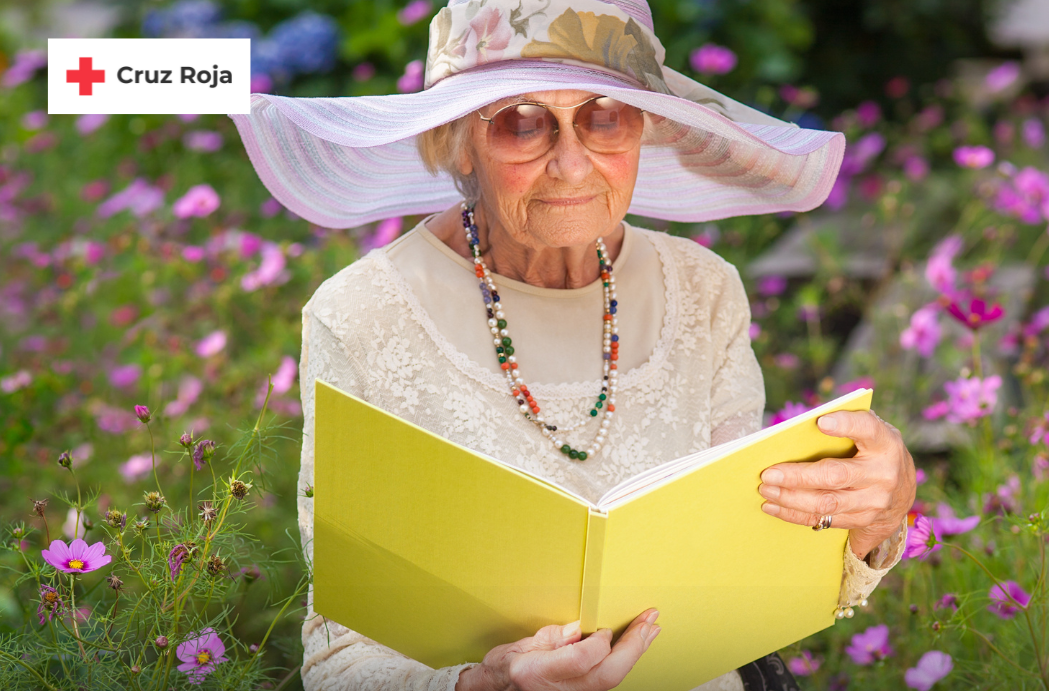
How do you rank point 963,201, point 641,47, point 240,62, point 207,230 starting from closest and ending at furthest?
1. point 641,47
2. point 240,62
3. point 207,230
4. point 963,201

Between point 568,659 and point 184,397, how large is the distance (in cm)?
177

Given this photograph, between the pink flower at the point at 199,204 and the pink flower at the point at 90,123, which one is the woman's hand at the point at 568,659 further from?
A: the pink flower at the point at 90,123

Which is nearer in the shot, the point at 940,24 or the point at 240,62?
the point at 240,62

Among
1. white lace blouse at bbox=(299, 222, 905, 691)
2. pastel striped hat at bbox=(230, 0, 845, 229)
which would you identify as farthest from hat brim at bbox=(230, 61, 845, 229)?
white lace blouse at bbox=(299, 222, 905, 691)

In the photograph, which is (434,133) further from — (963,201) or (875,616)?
(963,201)

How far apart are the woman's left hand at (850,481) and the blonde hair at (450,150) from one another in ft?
2.53

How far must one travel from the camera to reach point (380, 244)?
8.74 ft

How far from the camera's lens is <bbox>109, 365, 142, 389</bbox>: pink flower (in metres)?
2.94

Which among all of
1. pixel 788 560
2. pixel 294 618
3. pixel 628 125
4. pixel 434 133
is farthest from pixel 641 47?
pixel 294 618

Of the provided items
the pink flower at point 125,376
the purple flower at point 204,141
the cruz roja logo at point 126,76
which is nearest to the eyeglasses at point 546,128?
the cruz roja logo at point 126,76

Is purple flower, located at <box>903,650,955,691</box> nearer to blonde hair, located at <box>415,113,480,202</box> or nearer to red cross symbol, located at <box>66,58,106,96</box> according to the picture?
blonde hair, located at <box>415,113,480,202</box>

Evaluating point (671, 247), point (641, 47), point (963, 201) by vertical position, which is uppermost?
point (641, 47)

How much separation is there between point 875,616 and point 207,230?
2773mm

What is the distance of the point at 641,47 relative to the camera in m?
1.54
